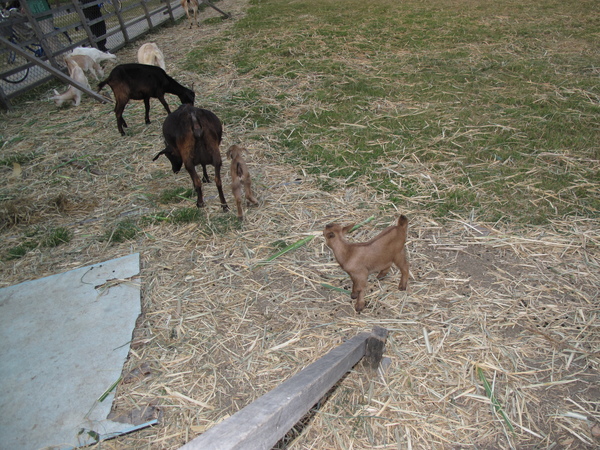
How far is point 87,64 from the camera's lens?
364 inches

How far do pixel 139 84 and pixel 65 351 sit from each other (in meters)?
4.70

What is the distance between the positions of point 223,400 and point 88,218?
3.14 m

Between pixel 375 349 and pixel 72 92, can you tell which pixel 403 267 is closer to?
pixel 375 349

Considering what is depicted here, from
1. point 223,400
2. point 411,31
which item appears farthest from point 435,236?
point 411,31

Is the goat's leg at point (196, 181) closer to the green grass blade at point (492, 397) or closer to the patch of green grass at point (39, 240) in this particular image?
the patch of green grass at point (39, 240)

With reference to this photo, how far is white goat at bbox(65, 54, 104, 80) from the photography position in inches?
356

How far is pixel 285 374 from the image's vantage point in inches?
109

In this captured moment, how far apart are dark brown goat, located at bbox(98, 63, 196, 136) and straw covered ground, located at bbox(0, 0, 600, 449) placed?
1.62 m

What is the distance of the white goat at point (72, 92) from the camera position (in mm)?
7992

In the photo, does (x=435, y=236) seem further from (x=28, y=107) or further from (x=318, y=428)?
(x=28, y=107)

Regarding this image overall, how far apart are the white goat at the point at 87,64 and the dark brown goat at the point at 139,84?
364cm

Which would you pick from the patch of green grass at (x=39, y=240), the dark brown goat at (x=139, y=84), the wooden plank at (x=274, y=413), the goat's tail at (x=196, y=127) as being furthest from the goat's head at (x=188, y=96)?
the wooden plank at (x=274, y=413)

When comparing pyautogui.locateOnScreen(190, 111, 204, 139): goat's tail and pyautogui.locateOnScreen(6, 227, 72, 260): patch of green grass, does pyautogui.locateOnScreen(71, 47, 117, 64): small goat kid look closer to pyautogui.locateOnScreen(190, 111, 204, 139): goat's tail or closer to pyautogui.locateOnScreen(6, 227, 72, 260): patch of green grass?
pyautogui.locateOnScreen(6, 227, 72, 260): patch of green grass

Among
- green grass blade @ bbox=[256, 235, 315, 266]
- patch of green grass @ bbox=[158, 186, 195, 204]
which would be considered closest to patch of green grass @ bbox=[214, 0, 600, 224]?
green grass blade @ bbox=[256, 235, 315, 266]
